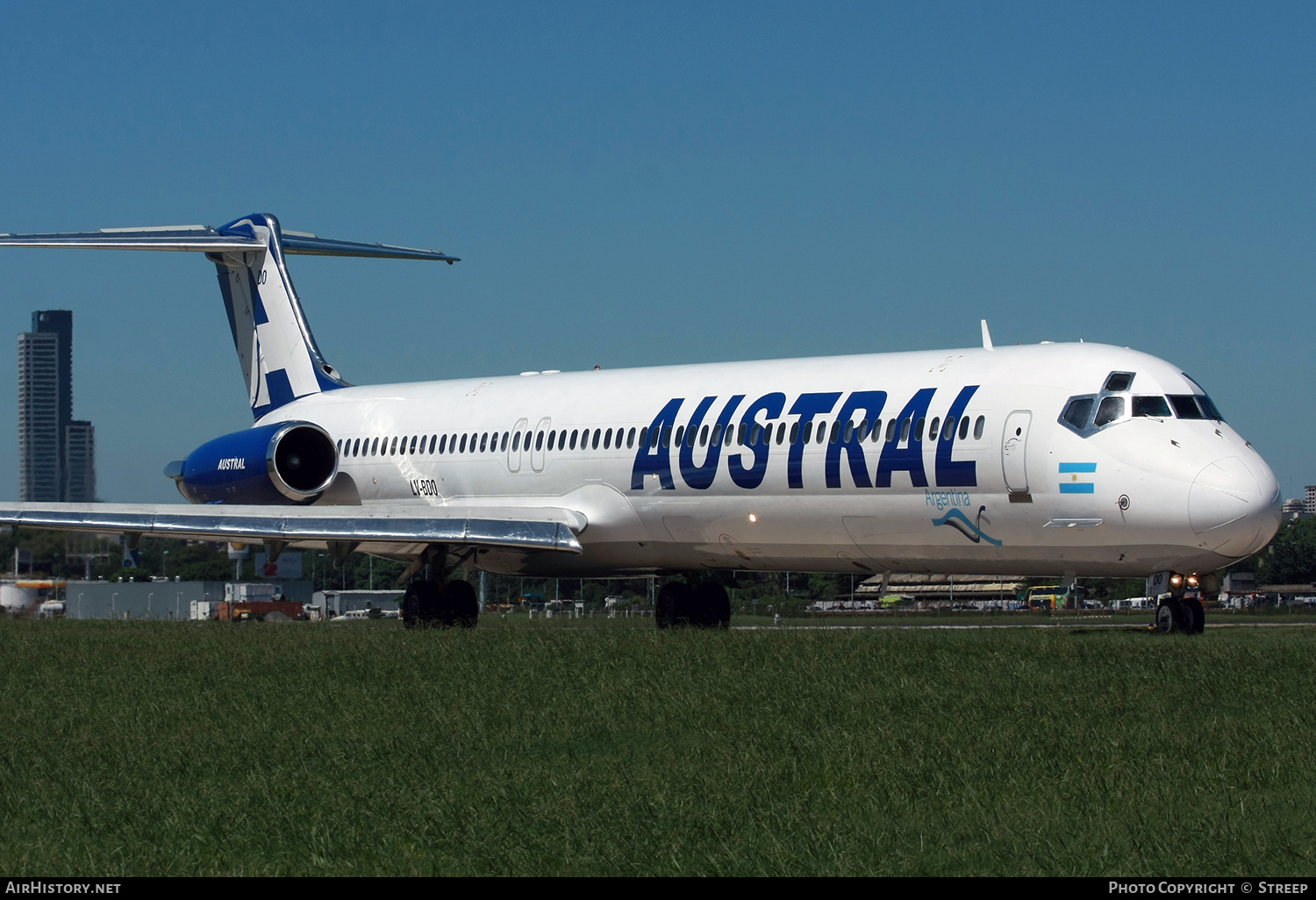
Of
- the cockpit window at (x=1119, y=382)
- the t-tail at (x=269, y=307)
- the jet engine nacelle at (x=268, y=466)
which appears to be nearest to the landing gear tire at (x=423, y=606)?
the jet engine nacelle at (x=268, y=466)

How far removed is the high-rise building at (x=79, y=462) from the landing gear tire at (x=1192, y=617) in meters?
52.7

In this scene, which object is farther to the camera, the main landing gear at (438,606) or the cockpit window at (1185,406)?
the main landing gear at (438,606)

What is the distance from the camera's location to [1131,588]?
3969 inches

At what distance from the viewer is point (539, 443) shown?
24.8 meters

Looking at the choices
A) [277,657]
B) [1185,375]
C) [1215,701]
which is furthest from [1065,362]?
[277,657]

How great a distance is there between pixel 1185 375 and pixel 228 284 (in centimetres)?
1898

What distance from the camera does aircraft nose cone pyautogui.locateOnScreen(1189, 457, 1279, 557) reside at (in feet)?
56.4

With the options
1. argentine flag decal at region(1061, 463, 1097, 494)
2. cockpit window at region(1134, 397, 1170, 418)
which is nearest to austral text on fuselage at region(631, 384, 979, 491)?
argentine flag decal at region(1061, 463, 1097, 494)

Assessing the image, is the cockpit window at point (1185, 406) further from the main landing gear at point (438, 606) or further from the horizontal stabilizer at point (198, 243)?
the horizontal stabilizer at point (198, 243)

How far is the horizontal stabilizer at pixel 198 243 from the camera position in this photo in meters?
27.8

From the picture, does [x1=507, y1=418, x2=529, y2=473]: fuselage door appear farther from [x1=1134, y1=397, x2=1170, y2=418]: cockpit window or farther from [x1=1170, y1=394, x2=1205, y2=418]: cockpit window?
[x1=1170, y1=394, x2=1205, y2=418]: cockpit window

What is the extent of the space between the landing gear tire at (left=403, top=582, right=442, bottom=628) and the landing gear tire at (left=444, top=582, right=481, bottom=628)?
0.13 meters

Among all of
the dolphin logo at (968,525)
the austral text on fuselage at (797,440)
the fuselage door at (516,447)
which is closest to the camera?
the dolphin logo at (968,525)

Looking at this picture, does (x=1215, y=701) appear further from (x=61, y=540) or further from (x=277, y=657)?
(x=61, y=540)
